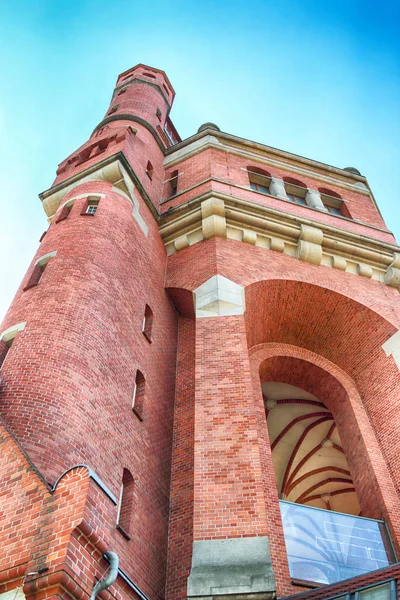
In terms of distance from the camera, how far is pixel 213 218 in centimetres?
1625

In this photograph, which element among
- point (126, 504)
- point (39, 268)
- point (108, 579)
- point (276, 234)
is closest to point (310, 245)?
point (276, 234)

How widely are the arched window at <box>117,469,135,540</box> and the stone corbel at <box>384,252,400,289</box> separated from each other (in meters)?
10.4

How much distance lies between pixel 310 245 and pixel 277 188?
395 cm

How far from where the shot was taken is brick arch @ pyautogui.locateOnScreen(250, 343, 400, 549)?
12.8 metres

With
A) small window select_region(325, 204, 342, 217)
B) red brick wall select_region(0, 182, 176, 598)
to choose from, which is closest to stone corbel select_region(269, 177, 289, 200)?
small window select_region(325, 204, 342, 217)

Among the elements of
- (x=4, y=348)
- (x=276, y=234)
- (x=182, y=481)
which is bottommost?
(x=182, y=481)

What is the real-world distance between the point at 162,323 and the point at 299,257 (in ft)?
15.3

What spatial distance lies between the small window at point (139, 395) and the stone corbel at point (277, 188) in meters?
9.19

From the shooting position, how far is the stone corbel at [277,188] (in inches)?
765

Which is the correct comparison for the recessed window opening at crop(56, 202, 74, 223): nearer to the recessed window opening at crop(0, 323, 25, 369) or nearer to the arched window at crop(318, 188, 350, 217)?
the recessed window opening at crop(0, 323, 25, 369)

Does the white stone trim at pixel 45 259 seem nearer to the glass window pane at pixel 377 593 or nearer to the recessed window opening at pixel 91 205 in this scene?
the recessed window opening at pixel 91 205

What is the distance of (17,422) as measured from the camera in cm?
870

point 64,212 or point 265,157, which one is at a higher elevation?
point 265,157

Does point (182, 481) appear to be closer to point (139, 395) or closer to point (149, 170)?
point (139, 395)
